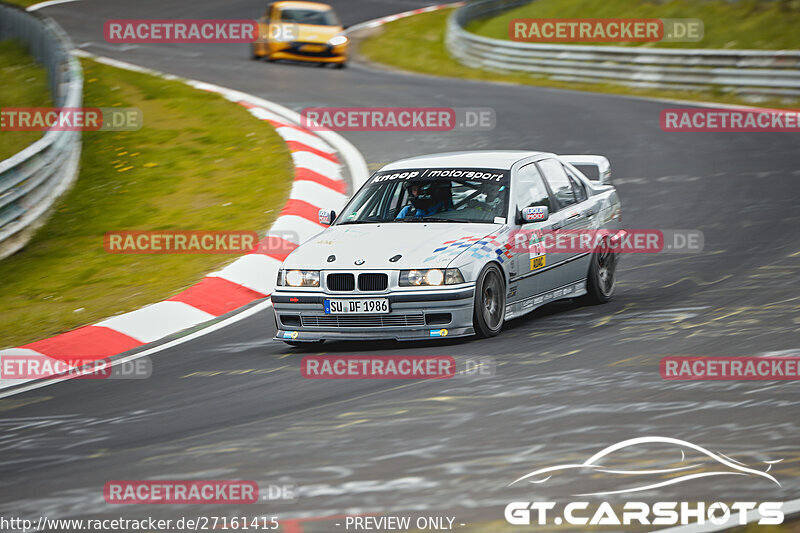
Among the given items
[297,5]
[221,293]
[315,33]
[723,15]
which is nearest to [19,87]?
[315,33]

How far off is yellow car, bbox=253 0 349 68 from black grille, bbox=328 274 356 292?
65.0 ft

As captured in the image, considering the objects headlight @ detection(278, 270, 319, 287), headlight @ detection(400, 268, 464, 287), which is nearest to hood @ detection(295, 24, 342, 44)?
headlight @ detection(278, 270, 319, 287)

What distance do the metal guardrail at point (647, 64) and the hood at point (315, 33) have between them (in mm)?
3779

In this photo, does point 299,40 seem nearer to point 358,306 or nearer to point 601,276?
point 601,276

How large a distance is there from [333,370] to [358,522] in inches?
111

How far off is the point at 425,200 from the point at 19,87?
13.8 meters

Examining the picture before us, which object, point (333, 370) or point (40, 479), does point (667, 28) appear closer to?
point (333, 370)

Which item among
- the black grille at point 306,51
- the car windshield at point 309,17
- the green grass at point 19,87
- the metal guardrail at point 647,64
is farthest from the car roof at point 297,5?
the green grass at point 19,87

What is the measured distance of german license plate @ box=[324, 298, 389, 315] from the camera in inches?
327

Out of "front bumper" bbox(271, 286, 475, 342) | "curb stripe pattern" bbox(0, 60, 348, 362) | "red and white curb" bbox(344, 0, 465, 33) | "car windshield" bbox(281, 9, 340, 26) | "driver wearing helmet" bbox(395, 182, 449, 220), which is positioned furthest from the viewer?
"red and white curb" bbox(344, 0, 465, 33)

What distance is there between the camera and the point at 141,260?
1242 centimetres

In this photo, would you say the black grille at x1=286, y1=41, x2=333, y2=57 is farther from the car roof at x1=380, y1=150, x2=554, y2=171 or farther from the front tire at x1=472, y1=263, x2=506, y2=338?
the front tire at x1=472, y1=263, x2=506, y2=338

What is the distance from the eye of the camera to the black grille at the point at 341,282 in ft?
27.5

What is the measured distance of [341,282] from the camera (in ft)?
27.6
